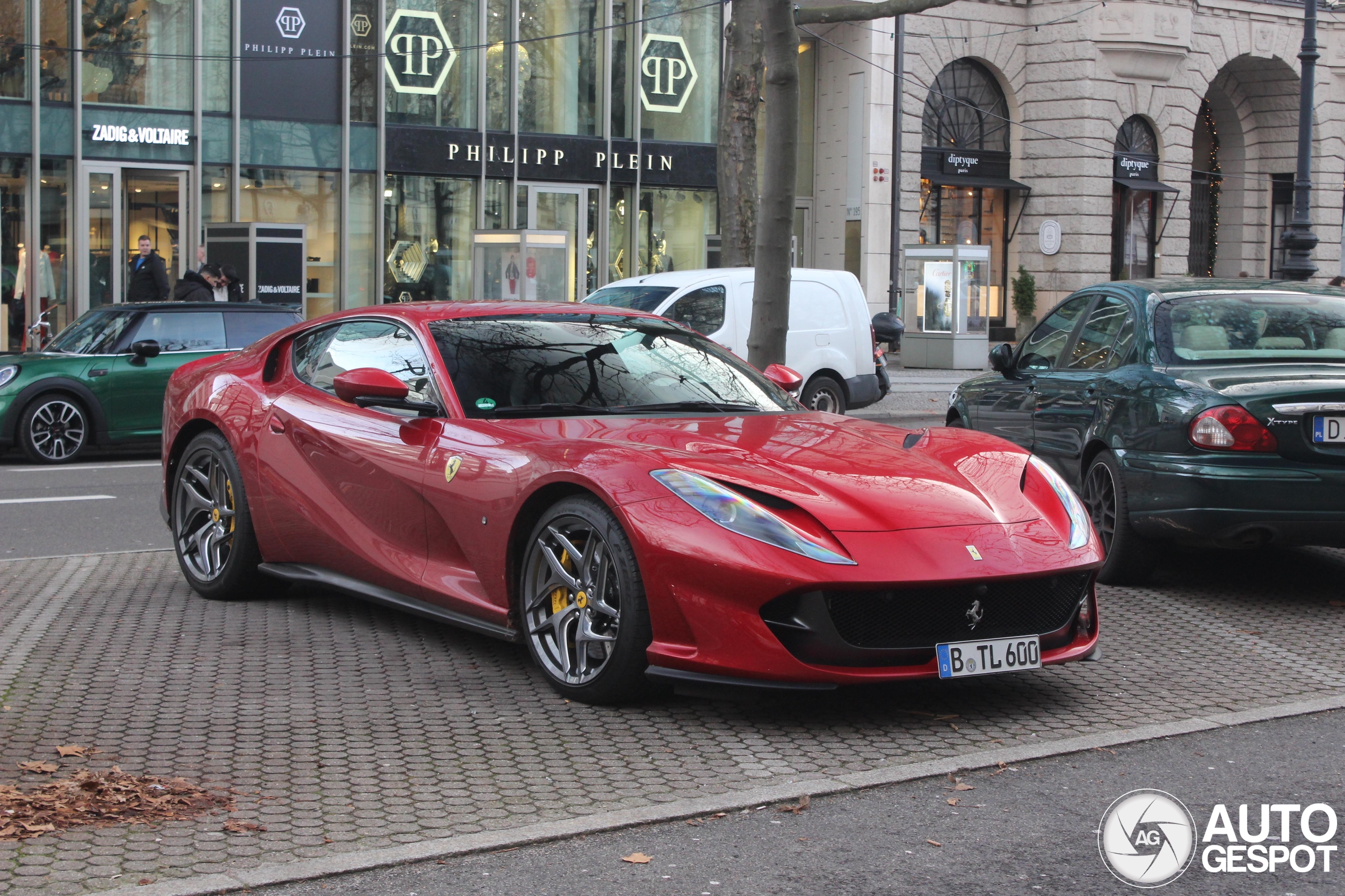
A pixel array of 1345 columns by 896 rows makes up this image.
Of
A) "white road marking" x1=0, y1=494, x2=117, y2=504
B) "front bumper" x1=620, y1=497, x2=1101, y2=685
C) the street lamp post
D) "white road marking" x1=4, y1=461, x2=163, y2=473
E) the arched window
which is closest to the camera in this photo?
"front bumper" x1=620, y1=497, x2=1101, y2=685

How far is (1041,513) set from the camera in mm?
5496

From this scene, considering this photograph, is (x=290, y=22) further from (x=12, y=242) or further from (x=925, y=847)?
(x=925, y=847)

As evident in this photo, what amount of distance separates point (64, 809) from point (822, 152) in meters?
31.0

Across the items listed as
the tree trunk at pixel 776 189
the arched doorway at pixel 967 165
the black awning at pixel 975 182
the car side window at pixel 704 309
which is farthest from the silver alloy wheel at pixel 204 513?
the black awning at pixel 975 182

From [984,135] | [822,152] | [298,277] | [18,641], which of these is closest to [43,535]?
[18,641]

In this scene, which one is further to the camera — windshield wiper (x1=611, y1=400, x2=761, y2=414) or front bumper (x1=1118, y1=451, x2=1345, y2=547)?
front bumper (x1=1118, y1=451, x2=1345, y2=547)

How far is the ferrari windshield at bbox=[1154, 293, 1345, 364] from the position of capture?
25.2ft

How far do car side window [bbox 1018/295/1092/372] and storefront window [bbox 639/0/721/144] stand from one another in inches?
842

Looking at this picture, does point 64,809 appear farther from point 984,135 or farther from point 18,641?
point 984,135

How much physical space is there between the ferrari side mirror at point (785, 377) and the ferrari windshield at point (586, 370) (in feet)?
1.07

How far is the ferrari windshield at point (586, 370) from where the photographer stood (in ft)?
20.2

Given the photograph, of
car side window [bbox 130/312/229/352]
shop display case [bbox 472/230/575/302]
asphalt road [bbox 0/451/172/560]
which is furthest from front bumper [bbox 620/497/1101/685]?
shop display case [bbox 472/230/575/302]

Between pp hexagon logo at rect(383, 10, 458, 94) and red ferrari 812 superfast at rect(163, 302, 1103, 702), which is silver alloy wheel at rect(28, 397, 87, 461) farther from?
pp hexagon logo at rect(383, 10, 458, 94)

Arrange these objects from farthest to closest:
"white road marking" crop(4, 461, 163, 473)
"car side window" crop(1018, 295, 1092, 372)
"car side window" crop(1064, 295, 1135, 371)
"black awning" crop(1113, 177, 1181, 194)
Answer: "black awning" crop(1113, 177, 1181, 194) → "white road marking" crop(4, 461, 163, 473) → "car side window" crop(1018, 295, 1092, 372) → "car side window" crop(1064, 295, 1135, 371)
